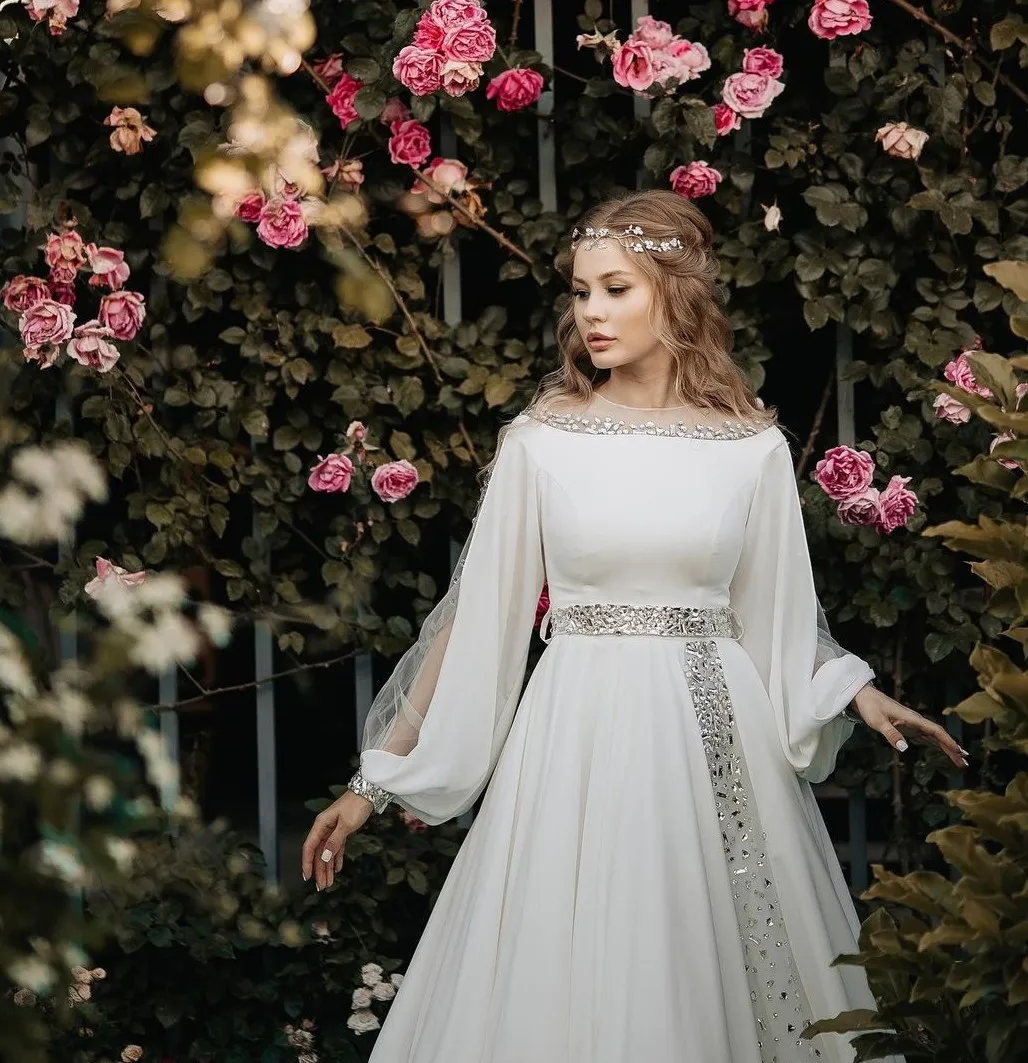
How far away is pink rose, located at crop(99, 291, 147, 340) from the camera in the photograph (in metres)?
2.72

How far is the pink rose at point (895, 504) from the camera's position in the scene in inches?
103

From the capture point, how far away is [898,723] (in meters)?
2.08

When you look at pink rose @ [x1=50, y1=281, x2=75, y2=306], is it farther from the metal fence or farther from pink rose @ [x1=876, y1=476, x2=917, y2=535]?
pink rose @ [x1=876, y1=476, x2=917, y2=535]

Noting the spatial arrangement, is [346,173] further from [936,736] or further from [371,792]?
[936,736]

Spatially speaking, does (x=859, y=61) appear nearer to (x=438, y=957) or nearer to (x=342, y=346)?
(x=342, y=346)

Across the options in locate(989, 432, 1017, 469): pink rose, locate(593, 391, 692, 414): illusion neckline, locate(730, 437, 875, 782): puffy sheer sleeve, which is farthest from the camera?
locate(593, 391, 692, 414): illusion neckline

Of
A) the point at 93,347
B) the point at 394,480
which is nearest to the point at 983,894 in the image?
the point at 394,480

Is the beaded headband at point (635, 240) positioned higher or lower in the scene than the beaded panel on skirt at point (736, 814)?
higher

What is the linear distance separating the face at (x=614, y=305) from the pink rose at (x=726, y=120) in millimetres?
586

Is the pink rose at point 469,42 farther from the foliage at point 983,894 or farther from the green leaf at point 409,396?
the foliage at point 983,894

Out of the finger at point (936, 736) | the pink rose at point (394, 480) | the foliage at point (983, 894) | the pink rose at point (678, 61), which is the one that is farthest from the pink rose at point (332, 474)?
the foliage at point (983, 894)

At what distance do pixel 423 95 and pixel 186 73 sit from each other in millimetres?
493

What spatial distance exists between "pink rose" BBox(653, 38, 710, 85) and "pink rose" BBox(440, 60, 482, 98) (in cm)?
35

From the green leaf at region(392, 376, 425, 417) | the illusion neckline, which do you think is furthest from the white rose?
the illusion neckline
